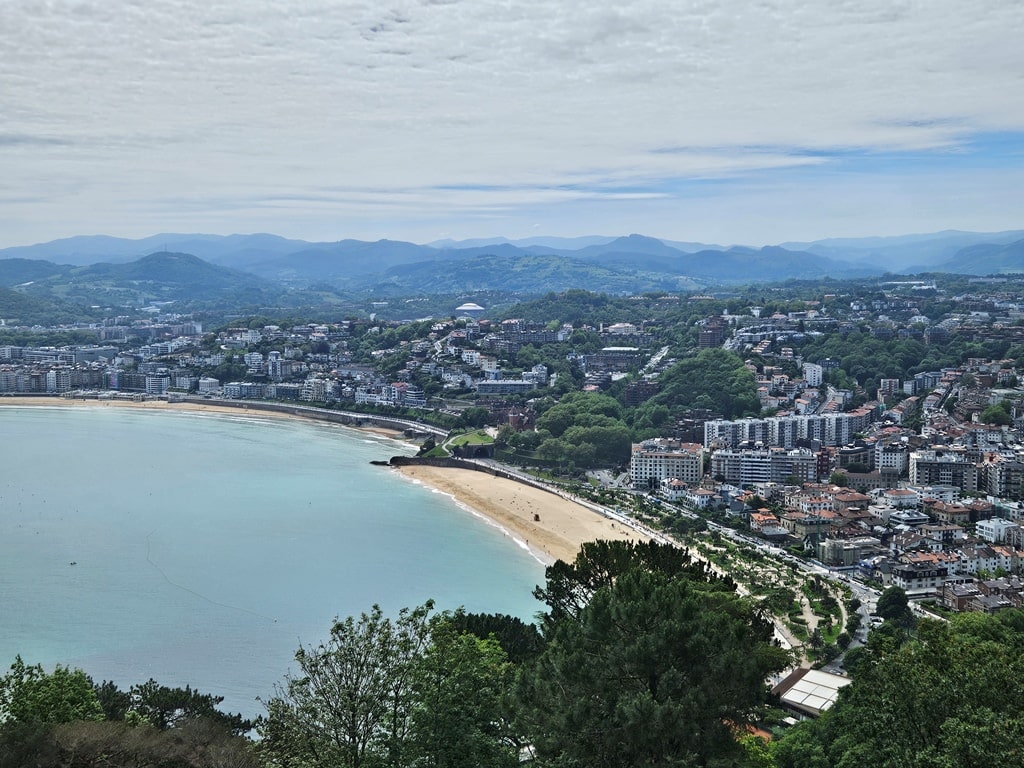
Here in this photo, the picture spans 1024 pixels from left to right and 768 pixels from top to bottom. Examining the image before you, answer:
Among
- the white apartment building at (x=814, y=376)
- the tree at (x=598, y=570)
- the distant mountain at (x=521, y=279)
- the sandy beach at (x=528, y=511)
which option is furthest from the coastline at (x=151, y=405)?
the distant mountain at (x=521, y=279)

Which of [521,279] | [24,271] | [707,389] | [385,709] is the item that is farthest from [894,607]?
[24,271]

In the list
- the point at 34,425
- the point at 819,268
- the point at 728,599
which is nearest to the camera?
the point at 728,599

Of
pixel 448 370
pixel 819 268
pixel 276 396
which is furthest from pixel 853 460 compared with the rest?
pixel 819 268

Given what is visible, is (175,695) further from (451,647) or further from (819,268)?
(819,268)

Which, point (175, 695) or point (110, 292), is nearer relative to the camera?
point (175, 695)

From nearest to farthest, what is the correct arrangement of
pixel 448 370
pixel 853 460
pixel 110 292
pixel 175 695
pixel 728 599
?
pixel 728 599
pixel 175 695
pixel 853 460
pixel 448 370
pixel 110 292

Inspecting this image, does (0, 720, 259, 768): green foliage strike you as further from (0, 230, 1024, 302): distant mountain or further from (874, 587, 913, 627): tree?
(0, 230, 1024, 302): distant mountain

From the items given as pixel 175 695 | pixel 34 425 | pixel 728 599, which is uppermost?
pixel 728 599
